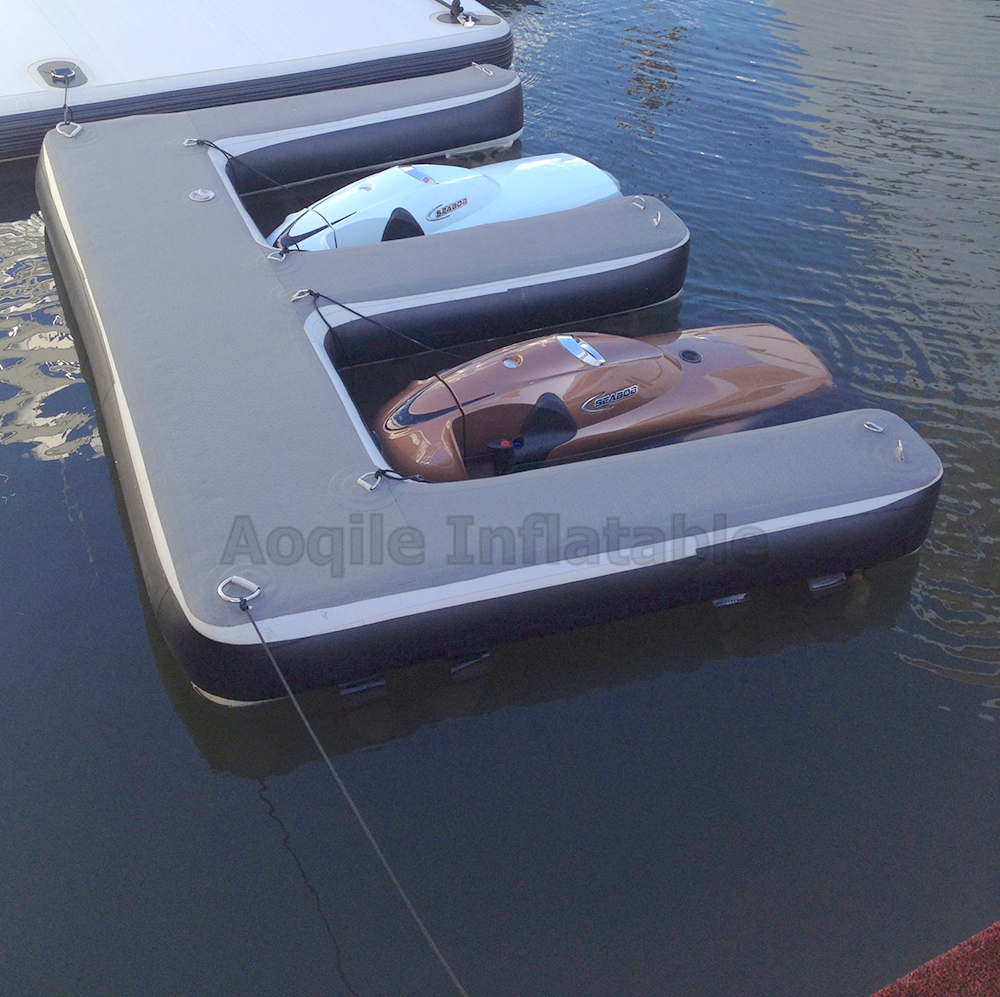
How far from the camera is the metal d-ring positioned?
3.52 m

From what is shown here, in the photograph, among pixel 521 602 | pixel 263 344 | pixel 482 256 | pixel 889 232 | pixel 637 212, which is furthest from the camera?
pixel 889 232

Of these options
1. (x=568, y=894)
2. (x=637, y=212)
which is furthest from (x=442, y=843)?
(x=637, y=212)

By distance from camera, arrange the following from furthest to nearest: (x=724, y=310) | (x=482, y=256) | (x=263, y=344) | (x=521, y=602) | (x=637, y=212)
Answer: (x=724, y=310) → (x=637, y=212) → (x=482, y=256) → (x=263, y=344) → (x=521, y=602)

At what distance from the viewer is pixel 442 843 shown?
363 cm

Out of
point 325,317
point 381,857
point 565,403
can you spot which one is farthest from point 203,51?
point 381,857

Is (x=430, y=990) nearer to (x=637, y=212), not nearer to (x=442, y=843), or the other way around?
(x=442, y=843)

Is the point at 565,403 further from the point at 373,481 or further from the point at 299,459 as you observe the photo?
the point at 299,459

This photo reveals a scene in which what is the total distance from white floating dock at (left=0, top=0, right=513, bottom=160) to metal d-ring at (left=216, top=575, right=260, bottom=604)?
17.9ft

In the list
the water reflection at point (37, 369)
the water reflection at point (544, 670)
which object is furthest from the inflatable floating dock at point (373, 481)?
the water reflection at point (37, 369)

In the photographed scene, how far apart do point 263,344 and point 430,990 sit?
3093 millimetres

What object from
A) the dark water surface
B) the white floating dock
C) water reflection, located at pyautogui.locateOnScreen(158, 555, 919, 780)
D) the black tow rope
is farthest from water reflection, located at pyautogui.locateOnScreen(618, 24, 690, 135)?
water reflection, located at pyautogui.locateOnScreen(158, 555, 919, 780)

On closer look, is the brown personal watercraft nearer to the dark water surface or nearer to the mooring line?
the dark water surface

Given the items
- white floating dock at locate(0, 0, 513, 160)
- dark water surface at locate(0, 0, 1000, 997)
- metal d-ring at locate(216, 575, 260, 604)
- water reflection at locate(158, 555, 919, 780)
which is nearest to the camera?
dark water surface at locate(0, 0, 1000, 997)

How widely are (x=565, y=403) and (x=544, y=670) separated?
1344mm
